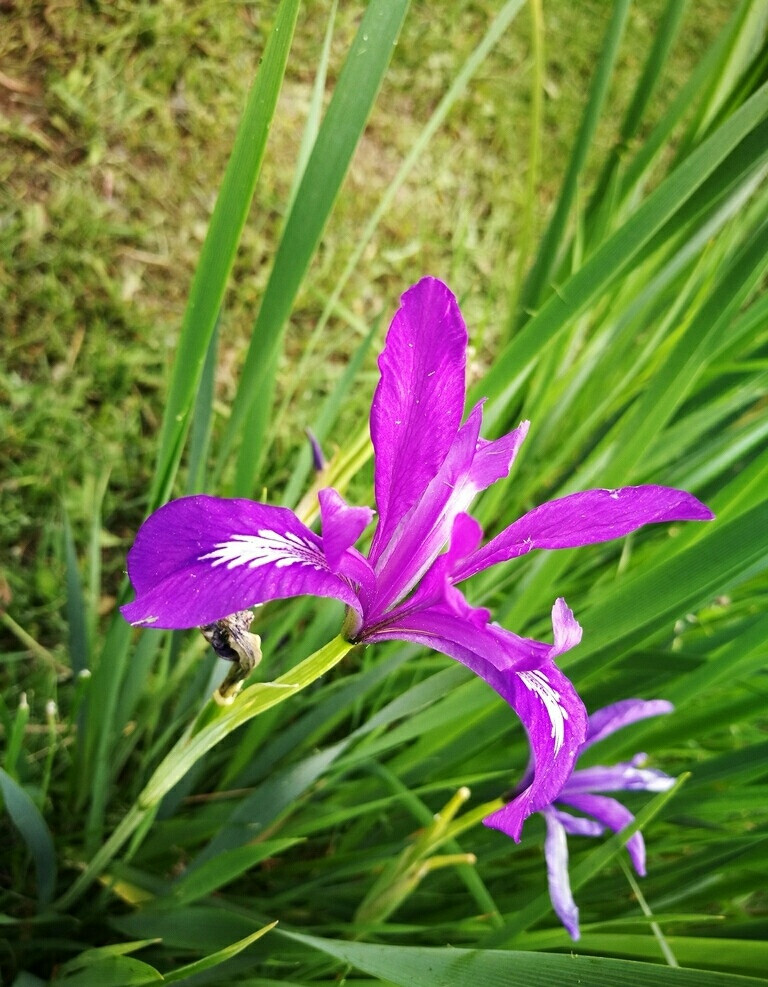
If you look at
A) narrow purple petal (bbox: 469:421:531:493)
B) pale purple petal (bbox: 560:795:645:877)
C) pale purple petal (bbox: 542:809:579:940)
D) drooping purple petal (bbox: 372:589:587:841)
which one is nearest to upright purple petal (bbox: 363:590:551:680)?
drooping purple petal (bbox: 372:589:587:841)

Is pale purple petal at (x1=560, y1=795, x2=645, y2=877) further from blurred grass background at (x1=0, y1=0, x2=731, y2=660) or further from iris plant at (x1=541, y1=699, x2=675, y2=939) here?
blurred grass background at (x1=0, y1=0, x2=731, y2=660)

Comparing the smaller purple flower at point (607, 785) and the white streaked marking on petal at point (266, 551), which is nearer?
the white streaked marking on petal at point (266, 551)

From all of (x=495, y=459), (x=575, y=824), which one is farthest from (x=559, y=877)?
(x=495, y=459)

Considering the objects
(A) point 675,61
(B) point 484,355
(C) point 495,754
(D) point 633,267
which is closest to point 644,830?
(C) point 495,754

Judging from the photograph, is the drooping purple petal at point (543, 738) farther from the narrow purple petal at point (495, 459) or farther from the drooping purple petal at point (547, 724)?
the narrow purple petal at point (495, 459)

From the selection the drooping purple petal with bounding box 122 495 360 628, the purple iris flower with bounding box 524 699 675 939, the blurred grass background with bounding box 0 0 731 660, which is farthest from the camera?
the blurred grass background with bounding box 0 0 731 660

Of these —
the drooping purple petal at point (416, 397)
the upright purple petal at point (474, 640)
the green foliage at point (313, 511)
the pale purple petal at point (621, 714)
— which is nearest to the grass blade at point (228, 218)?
the green foliage at point (313, 511)
